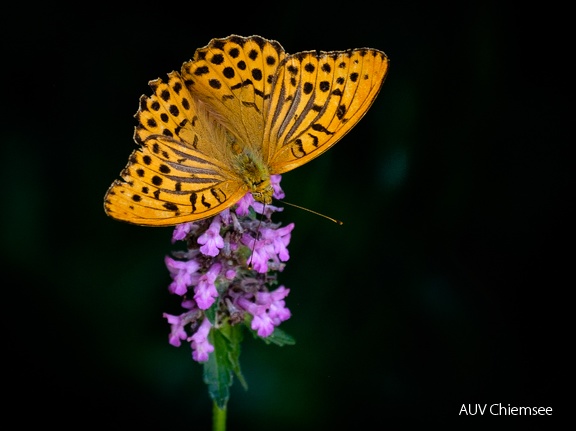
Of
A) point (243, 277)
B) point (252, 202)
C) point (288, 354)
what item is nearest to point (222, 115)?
point (252, 202)

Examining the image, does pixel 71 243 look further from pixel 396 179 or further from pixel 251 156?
pixel 396 179

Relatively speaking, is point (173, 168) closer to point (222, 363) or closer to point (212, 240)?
point (212, 240)

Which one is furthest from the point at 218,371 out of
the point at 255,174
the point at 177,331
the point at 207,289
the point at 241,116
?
the point at 241,116

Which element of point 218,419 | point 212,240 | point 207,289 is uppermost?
point 212,240

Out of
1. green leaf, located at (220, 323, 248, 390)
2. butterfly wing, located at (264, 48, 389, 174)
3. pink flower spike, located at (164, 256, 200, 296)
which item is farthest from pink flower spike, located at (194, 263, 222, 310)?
butterfly wing, located at (264, 48, 389, 174)

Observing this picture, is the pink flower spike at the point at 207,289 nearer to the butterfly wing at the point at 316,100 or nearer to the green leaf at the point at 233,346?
the green leaf at the point at 233,346

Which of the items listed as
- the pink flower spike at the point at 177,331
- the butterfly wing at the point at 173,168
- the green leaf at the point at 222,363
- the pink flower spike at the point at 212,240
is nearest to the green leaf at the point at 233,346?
the green leaf at the point at 222,363

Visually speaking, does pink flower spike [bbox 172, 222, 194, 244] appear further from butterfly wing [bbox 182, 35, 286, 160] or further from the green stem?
the green stem
